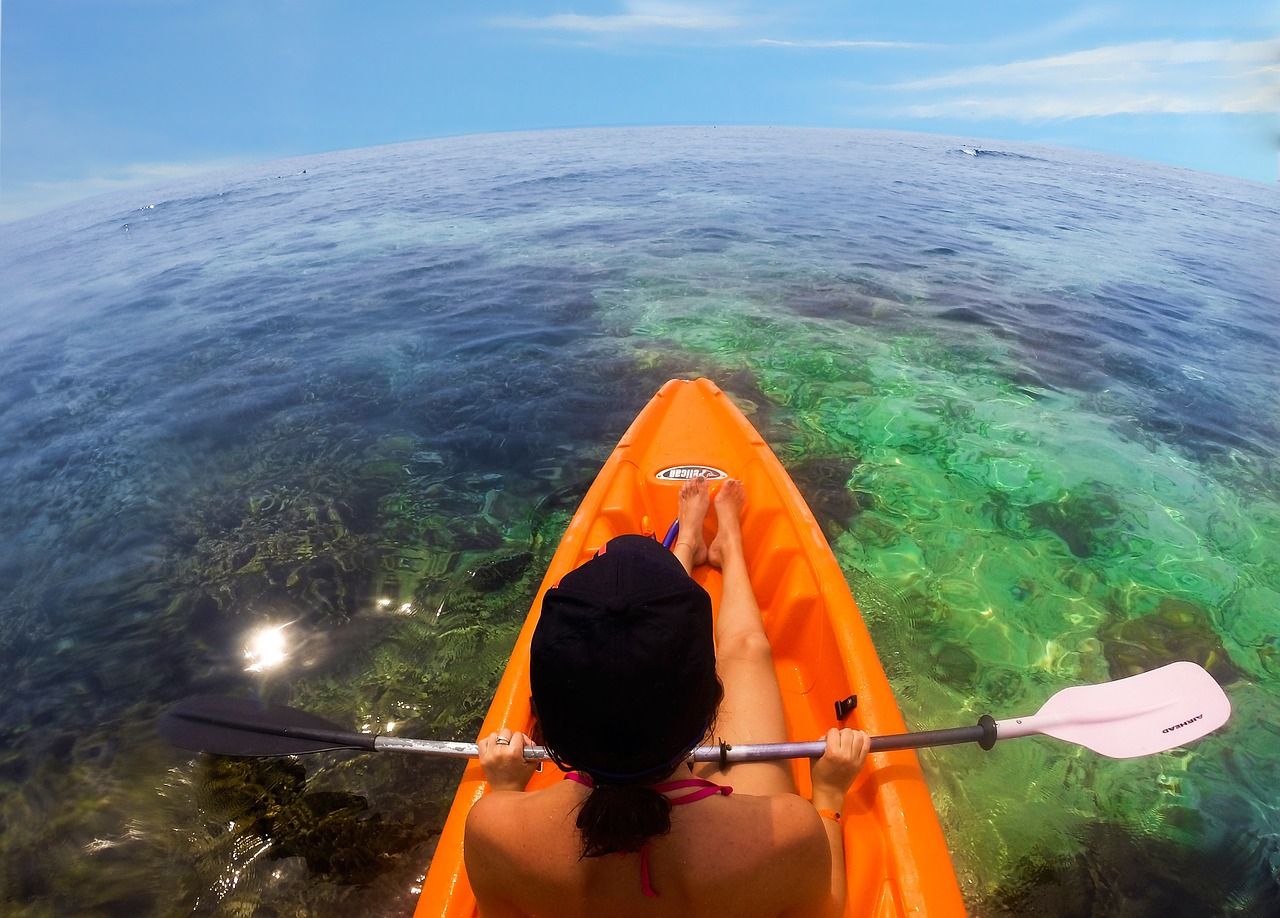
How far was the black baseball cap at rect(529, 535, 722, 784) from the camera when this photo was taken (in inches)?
46.6

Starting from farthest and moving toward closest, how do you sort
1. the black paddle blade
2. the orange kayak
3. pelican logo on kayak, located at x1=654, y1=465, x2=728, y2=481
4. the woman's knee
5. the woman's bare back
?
pelican logo on kayak, located at x1=654, y1=465, x2=728, y2=481 < the black paddle blade < the woman's knee < the orange kayak < the woman's bare back

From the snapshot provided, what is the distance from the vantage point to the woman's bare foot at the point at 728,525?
3.41 metres

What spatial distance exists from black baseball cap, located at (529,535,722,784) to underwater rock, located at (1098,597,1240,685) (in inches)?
146

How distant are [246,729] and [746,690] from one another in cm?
235

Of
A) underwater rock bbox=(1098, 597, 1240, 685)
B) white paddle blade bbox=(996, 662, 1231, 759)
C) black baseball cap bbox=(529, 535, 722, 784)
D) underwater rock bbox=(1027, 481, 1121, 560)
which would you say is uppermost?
black baseball cap bbox=(529, 535, 722, 784)

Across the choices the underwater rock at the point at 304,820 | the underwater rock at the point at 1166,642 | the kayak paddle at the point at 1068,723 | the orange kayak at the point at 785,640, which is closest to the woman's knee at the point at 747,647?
the orange kayak at the point at 785,640

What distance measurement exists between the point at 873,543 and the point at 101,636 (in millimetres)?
5666

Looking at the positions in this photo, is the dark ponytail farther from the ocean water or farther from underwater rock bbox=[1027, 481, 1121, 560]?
underwater rock bbox=[1027, 481, 1121, 560]

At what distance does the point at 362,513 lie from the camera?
16.9 feet

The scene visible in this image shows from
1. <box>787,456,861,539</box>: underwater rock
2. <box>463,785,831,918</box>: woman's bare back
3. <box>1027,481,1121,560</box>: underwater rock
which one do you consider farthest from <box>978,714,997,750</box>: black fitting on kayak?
<box>1027,481,1121,560</box>: underwater rock

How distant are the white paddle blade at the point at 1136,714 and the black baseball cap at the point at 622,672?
2.03 meters

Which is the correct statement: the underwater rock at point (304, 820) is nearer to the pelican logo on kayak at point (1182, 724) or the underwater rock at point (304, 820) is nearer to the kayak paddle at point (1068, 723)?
the kayak paddle at point (1068, 723)

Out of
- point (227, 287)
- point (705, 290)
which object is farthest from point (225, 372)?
point (705, 290)

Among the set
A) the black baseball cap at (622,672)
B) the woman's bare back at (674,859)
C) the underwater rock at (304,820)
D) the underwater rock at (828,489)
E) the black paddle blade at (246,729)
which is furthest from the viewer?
the underwater rock at (828,489)
